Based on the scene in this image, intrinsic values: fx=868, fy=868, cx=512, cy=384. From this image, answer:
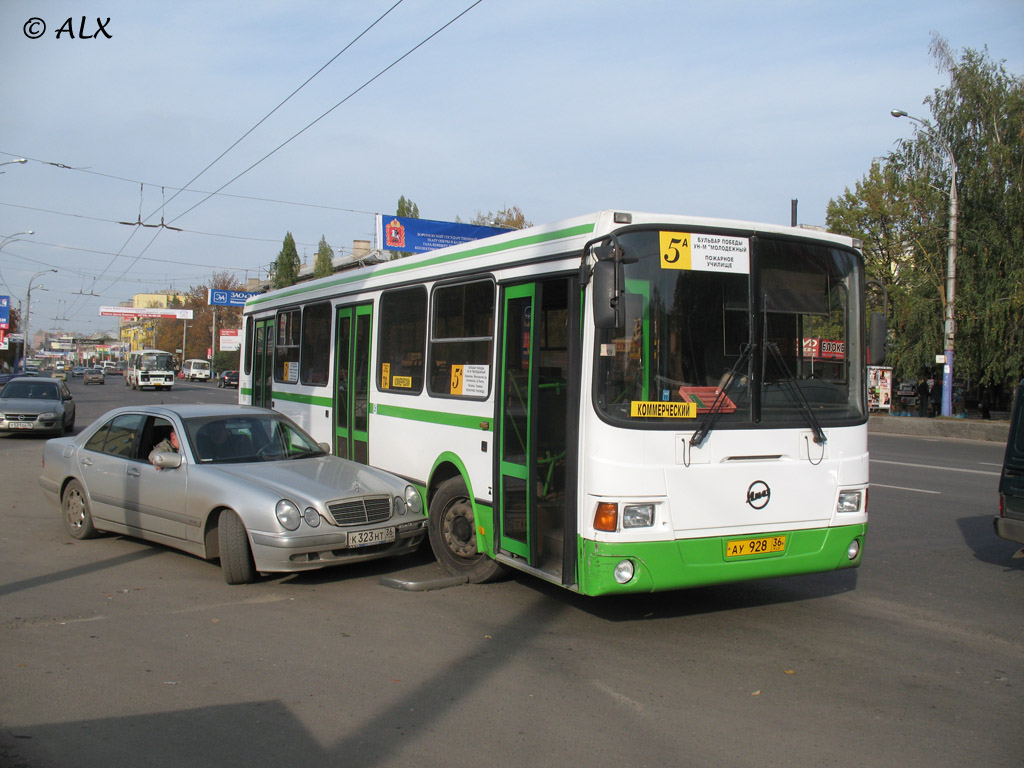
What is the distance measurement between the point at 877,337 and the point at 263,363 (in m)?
9.57

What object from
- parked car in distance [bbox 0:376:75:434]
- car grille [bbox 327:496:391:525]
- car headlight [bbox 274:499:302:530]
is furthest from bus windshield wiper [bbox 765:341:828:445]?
parked car in distance [bbox 0:376:75:434]

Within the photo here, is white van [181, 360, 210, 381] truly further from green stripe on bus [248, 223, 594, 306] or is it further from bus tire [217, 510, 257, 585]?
bus tire [217, 510, 257, 585]

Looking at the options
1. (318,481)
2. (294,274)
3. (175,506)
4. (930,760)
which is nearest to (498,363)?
(318,481)

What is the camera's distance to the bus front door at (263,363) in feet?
43.1

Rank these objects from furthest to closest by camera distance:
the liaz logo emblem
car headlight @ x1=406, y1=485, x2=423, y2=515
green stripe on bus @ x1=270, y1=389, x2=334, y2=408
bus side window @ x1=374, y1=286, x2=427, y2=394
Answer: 1. green stripe on bus @ x1=270, y1=389, x2=334, y2=408
2. bus side window @ x1=374, y1=286, x2=427, y2=394
3. car headlight @ x1=406, y1=485, x2=423, y2=515
4. the liaz logo emblem

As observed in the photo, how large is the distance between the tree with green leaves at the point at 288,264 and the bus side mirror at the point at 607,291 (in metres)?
67.8

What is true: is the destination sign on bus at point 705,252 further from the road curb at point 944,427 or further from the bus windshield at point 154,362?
the bus windshield at point 154,362

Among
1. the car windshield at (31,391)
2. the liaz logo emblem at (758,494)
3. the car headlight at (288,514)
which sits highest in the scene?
the car windshield at (31,391)

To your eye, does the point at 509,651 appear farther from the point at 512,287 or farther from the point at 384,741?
the point at 512,287

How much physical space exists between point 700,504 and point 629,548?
2.01 feet

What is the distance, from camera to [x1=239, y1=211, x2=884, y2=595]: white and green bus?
5.83 m

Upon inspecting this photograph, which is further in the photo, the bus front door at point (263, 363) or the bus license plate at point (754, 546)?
the bus front door at point (263, 363)

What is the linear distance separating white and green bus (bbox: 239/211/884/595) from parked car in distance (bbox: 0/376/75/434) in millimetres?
17622

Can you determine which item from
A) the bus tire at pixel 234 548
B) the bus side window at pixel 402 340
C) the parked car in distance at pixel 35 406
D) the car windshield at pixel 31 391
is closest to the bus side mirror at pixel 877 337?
the bus side window at pixel 402 340
